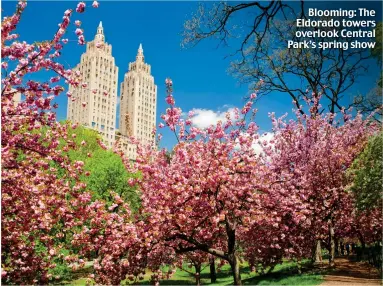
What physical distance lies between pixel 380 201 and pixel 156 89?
172 meters

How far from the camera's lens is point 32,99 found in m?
8.96

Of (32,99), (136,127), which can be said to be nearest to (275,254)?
(32,99)

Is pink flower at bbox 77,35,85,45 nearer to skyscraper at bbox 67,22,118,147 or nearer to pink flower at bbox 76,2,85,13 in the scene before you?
pink flower at bbox 76,2,85,13

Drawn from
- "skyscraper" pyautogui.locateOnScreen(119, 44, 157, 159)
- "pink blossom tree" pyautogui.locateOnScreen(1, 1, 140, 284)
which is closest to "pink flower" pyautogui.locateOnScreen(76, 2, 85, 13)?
"pink blossom tree" pyautogui.locateOnScreen(1, 1, 140, 284)

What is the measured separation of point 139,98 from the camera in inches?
6580

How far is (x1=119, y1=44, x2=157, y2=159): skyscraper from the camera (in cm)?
16350

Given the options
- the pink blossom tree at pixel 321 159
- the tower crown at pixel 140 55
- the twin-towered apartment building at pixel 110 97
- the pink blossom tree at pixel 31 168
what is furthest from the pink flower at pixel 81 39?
the tower crown at pixel 140 55

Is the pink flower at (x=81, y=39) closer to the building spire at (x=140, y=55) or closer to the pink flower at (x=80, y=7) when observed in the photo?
the pink flower at (x=80, y=7)

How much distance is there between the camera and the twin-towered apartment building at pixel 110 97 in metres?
136

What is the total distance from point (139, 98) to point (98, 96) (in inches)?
1238

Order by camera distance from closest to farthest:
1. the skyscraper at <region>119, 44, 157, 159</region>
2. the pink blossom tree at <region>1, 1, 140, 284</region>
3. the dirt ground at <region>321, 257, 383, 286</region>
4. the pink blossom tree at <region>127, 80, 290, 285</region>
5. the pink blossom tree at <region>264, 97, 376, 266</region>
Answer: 1. the pink blossom tree at <region>1, 1, 140, 284</region>
2. the pink blossom tree at <region>127, 80, 290, 285</region>
3. the dirt ground at <region>321, 257, 383, 286</region>
4. the pink blossom tree at <region>264, 97, 376, 266</region>
5. the skyscraper at <region>119, 44, 157, 159</region>

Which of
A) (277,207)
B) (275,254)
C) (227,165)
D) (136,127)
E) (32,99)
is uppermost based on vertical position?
(136,127)

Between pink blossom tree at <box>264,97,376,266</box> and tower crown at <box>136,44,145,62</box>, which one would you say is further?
tower crown at <box>136,44,145,62</box>

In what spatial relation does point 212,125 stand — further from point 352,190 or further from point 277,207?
point 352,190
